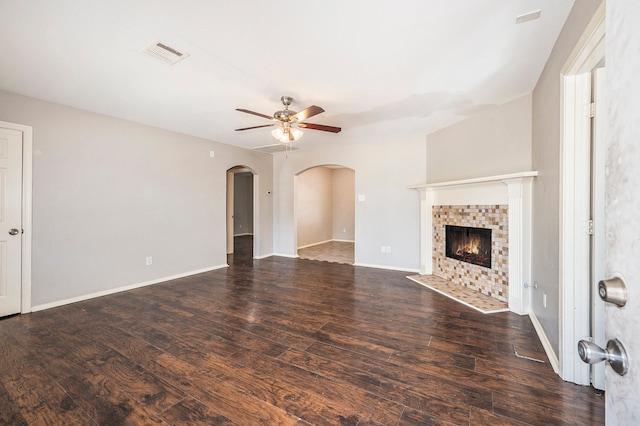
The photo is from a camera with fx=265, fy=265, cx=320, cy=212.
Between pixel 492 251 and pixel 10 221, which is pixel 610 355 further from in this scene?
pixel 10 221

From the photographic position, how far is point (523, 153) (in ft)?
9.86

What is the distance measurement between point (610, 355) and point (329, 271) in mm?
4454

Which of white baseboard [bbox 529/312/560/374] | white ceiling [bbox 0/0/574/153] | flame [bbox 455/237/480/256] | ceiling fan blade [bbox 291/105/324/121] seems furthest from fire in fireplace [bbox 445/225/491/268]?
ceiling fan blade [bbox 291/105/324/121]

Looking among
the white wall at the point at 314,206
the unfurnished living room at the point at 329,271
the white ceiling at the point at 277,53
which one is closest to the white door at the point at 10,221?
the unfurnished living room at the point at 329,271

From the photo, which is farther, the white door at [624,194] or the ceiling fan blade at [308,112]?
the ceiling fan blade at [308,112]

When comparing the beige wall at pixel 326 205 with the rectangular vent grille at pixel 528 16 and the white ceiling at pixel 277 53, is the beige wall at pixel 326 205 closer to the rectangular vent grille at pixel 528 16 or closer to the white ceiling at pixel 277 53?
the white ceiling at pixel 277 53

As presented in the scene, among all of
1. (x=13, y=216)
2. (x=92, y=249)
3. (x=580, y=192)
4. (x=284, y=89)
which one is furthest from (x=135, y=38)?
(x=580, y=192)

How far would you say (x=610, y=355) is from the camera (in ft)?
1.92

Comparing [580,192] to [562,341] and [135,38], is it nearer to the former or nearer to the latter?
[562,341]

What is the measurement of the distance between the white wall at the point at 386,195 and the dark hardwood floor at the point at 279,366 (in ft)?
5.32

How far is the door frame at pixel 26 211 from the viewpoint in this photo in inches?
118

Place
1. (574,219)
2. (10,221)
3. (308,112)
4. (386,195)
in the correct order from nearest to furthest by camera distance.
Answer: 1. (574,219)
2. (308,112)
3. (10,221)
4. (386,195)

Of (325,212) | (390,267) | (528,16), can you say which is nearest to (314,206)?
(325,212)

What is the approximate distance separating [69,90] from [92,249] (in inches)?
76.8
